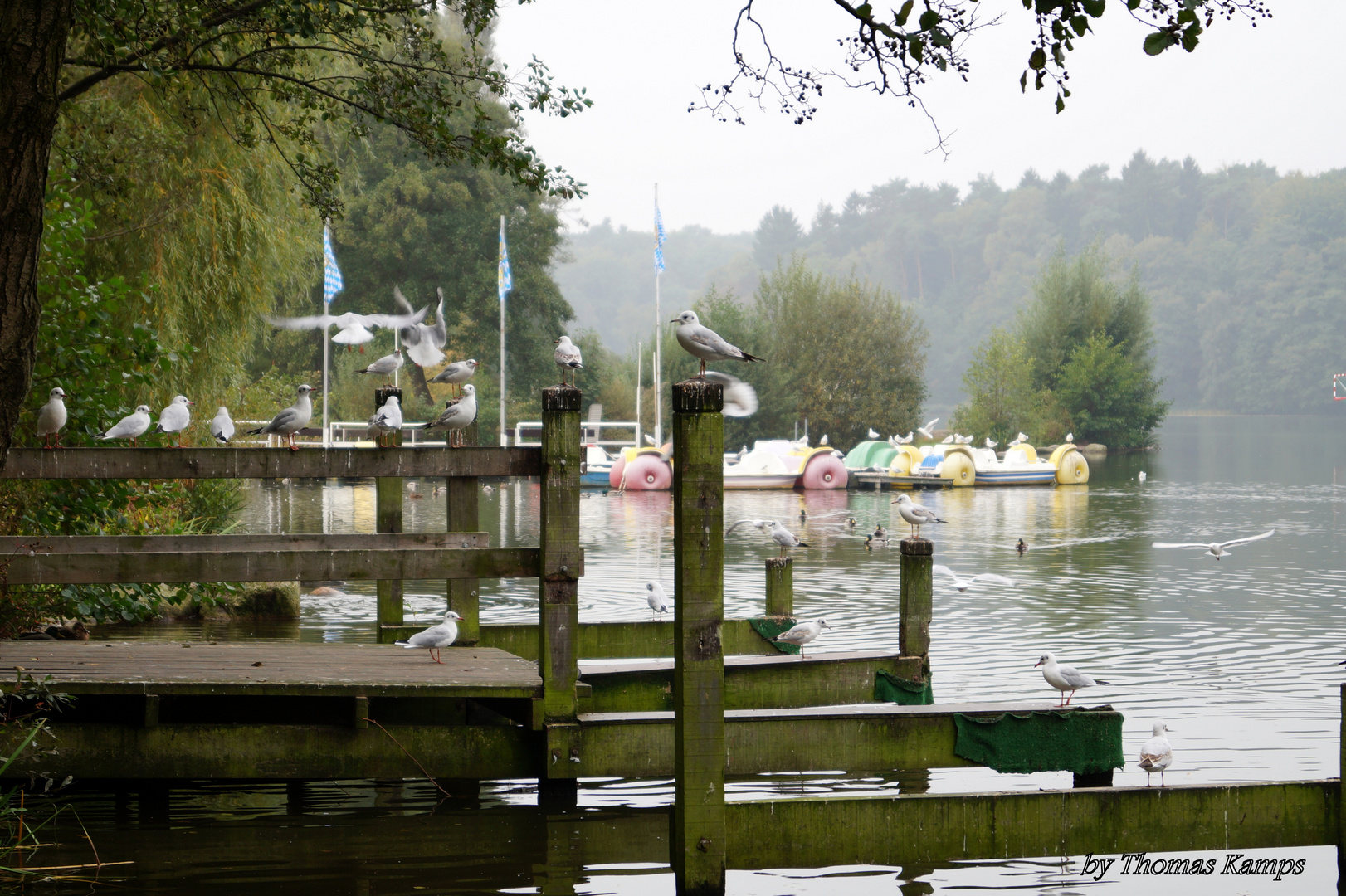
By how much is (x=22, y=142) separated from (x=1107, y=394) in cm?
6765

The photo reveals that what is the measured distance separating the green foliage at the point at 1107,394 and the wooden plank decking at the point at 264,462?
63.0m

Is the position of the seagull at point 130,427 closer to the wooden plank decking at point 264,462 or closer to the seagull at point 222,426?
the seagull at point 222,426

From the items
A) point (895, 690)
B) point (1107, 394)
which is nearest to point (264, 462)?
point (895, 690)

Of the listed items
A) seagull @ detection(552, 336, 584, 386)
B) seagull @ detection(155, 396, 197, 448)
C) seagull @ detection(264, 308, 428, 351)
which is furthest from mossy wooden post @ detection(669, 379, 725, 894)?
seagull @ detection(264, 308, 428, 351)

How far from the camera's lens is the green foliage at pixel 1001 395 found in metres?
63.4

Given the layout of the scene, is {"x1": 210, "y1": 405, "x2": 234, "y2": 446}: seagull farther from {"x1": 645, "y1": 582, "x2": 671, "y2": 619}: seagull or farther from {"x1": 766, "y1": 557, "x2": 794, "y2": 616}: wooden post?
{"x1": 766, "y1": 557, "x2": 794, "y2": 616}: wooden post

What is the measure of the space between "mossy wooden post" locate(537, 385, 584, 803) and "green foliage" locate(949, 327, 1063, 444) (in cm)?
5762

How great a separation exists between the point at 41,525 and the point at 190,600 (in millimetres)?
5593

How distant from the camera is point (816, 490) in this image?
4472 cm

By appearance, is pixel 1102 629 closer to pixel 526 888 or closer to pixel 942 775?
pixel 942 775

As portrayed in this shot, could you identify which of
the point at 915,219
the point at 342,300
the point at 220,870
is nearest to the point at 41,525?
the point at 220,870

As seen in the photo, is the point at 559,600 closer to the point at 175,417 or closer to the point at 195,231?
the point at 175,417

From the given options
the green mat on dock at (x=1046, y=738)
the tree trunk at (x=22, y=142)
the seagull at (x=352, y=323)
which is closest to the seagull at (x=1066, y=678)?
the green mat on dock at (x=1046, y=738)

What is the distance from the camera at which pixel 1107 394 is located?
67250mm
